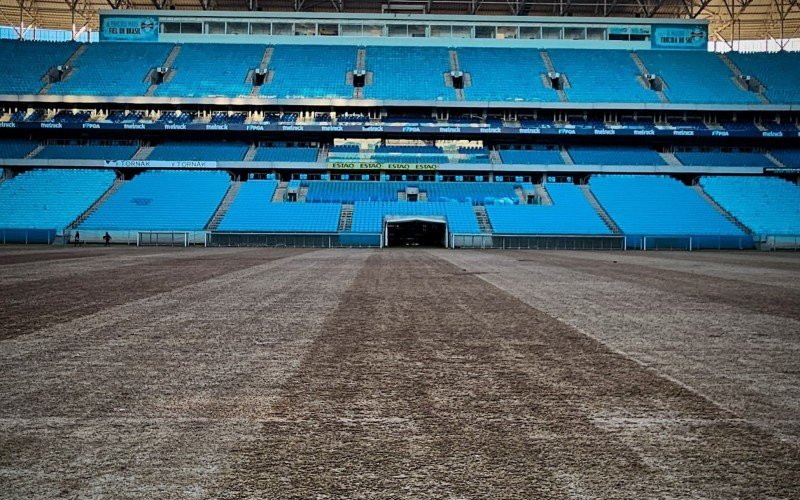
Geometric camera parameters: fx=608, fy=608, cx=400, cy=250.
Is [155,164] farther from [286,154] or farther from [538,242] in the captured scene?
[538,242]

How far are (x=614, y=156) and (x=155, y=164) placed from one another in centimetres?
3971

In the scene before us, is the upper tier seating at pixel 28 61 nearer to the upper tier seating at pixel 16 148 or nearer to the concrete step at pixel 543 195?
the upper tier seating at pixel 16 148

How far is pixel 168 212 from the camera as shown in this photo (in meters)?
45.0

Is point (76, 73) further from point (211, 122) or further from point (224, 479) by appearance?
point (224, 479)

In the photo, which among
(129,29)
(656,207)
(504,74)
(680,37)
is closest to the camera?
(656,207)

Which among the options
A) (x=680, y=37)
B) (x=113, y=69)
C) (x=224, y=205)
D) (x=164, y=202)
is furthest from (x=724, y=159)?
(x=113, y=69)

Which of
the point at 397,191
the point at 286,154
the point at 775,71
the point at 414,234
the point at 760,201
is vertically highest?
the point at 775,71

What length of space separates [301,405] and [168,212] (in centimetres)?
4447

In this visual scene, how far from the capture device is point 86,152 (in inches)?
2061

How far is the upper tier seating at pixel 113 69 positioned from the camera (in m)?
54.2

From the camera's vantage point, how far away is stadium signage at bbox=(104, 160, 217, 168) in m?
51.2

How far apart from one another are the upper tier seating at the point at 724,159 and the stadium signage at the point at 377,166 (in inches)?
880

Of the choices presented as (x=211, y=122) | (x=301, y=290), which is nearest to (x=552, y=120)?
(x=211, y=122)

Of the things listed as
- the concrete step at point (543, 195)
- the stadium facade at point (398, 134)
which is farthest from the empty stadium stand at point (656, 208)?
the concrete step at point (543, 195)
